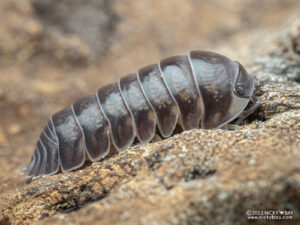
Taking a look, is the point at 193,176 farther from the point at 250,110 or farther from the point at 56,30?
the point at 56,30

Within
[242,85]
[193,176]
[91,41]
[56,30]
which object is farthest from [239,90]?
[56,30]

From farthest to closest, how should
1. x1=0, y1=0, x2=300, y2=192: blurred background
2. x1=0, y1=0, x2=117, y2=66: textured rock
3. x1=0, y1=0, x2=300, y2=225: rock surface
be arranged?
x1=0, y1=0, x2=117, y2=66: textured rock → x1=0, y1=0, x2=300, y2=192: blurred background → x1=0, y1=0, x2=300, y2=225: rock surface

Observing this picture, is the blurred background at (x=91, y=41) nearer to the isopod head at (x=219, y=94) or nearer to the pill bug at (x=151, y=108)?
the pill bug at (x=151, y=108)

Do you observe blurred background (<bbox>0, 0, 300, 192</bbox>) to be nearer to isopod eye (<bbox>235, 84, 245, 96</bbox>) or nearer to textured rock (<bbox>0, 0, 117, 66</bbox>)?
textured rock (<bbox>0, 0, 117, 66</bbox>)

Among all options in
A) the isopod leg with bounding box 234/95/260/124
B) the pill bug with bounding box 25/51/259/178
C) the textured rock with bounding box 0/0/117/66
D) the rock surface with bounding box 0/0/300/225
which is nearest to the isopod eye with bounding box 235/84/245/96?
the pill bug with bounding box 25/51/259/178

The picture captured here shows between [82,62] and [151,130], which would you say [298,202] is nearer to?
[151,130]

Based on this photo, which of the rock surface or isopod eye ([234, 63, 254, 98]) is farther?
isopod eye ([234, 63, 254, 98])

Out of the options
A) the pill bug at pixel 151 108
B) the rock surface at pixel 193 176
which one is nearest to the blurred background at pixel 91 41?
the rock surface at pixel 193 176
